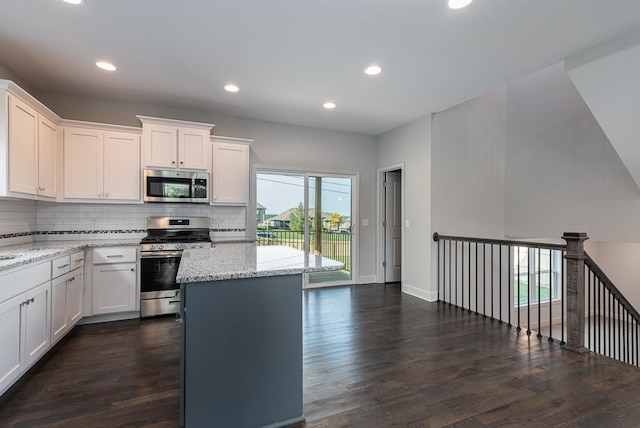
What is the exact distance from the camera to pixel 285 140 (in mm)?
5293

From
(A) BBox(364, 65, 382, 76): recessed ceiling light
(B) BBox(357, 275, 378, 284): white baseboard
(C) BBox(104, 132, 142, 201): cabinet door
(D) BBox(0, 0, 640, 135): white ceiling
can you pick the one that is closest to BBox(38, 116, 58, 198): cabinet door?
(C) BBox(104, 132, 142, 201): cabinet door

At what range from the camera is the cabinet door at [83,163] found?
375 centimetres

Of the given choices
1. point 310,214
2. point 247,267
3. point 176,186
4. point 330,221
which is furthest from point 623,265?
point 176,186

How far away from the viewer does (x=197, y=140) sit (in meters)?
4.25

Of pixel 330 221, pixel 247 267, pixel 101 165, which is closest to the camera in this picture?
pixel 247 267

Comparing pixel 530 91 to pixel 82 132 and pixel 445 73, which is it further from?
pixel 82 132

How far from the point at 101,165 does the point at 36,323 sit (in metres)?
2.04

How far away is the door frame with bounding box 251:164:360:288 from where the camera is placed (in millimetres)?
5031

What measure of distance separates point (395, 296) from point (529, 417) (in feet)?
9.76

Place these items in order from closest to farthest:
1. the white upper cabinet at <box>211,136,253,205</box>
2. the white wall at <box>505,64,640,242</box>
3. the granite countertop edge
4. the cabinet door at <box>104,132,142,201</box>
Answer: the granite countertop edge → the cabinet door at <box>104,132,142,201</box> → the white wall at <box>505,64,640,242</box> → the white upper cabinet at <box>211,136,253,205</box>

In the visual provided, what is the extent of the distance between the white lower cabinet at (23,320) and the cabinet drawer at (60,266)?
0.08m

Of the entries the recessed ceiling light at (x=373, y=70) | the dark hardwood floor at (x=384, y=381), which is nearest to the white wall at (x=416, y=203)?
the dark hardwood floor at (x=384, y=381)

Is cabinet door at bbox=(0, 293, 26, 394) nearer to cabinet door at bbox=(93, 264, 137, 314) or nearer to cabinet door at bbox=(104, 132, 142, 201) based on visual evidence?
cabinet door at bbox=(93, 264, 137, 314)

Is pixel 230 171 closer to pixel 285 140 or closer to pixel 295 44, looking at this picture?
pixel 285 140
